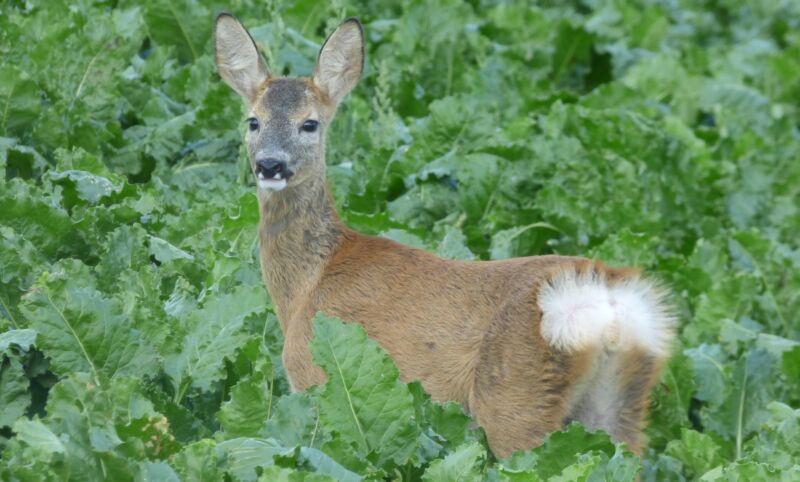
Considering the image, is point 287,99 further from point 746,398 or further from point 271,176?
point 746,398

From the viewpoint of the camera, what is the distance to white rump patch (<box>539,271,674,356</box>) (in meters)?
5.26

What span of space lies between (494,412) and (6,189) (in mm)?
2308

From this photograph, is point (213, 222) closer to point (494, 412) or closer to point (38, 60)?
point (38, 60)

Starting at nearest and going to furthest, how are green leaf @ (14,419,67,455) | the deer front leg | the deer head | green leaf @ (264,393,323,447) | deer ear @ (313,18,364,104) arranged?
green leaf @ (14,419,67,455) → green leaf @ (264,393,323,447) → the deer front leg → the deer head → deer ear @ (313,18,364,104)

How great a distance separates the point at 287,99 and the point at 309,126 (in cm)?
15

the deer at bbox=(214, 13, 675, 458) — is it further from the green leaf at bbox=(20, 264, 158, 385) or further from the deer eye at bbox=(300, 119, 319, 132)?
the green leaf at bbox=(20, 264, 158, 385)

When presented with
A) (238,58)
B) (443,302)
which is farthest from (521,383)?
(238,58)

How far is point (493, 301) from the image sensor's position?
226 inches

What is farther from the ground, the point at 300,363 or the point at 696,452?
the point at 300,363

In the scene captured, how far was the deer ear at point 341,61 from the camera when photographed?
6930 millimetres

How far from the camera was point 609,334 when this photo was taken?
17.3ft

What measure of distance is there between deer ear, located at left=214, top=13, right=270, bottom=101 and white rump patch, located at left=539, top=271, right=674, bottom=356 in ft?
6.84

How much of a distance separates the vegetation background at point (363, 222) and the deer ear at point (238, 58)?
0.54m

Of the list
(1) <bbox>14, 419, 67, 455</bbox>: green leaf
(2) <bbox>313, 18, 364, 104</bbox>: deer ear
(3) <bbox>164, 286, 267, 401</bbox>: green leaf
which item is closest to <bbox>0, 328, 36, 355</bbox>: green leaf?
(3) <bbox>164, 286, 267, 401</bbox>: green leaf
